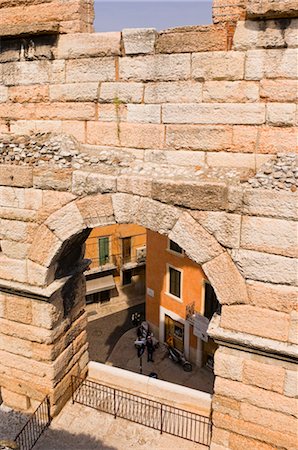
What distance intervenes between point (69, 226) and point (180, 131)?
2.45 metres

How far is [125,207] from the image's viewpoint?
22.3 ft

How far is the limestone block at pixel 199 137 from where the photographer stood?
625 centimetres

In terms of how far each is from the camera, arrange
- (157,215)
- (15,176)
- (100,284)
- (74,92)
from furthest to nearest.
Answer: (100,284) < (15,176) < (74,92) < (157,215)

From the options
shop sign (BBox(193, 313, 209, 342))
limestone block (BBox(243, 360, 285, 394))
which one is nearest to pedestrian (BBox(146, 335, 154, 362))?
shop sign (BBox(193, 313, 209, 342))

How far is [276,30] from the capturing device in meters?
5.67

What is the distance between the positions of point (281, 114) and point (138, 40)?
245 centimetres

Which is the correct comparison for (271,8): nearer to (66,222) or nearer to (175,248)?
(66,222)

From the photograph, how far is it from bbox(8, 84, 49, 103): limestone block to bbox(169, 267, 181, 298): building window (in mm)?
12071

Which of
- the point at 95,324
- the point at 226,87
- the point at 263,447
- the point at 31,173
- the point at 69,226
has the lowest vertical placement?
the point at 95,324

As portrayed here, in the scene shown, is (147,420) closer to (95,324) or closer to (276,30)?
(276,30)

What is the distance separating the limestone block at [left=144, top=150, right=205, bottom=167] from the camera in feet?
21.4

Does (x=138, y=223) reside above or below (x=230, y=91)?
below

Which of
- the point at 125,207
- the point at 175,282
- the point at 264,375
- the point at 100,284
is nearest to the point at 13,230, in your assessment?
the point at 125,207

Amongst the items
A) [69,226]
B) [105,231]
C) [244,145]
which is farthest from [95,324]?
[244,145]
